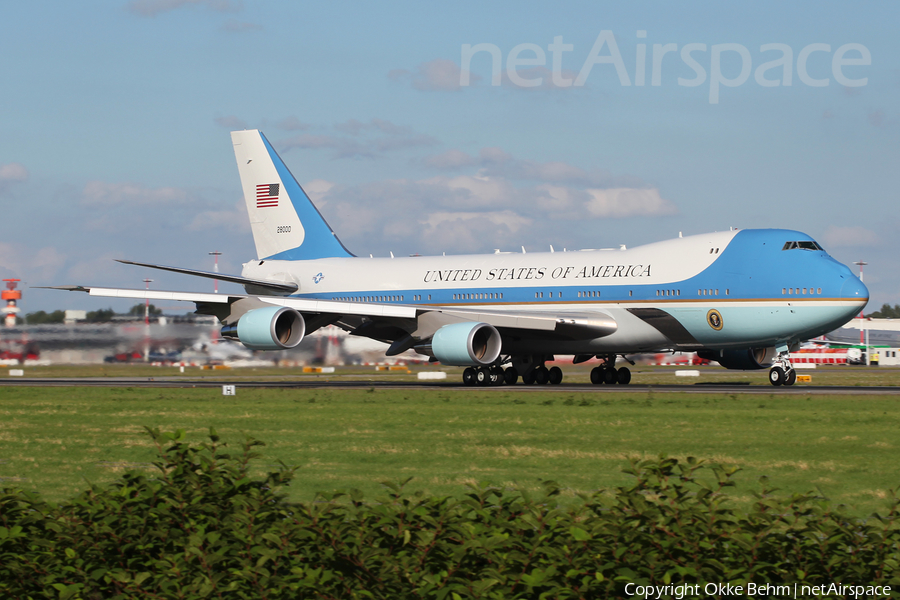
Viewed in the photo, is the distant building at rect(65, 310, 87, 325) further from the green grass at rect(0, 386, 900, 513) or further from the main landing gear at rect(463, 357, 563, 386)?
the main landing gear at rect(463, 357, 563, 386)

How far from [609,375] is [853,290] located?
10.8 m

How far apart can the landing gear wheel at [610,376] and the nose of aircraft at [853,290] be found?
10.4 m

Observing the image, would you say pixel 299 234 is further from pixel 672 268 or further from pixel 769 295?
pixel 769 295

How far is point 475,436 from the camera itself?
17.7m

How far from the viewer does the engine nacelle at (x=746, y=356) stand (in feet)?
121

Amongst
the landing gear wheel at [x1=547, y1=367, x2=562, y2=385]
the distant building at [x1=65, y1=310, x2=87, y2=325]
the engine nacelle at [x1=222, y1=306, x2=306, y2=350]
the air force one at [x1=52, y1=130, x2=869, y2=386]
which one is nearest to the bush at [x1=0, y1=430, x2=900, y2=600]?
the air force one at [x1=52, y1=130, x2=869, y2=386]

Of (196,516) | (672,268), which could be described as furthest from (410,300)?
(196,516)

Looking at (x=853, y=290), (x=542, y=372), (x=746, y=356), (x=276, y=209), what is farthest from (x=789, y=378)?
(x=276, y=209)

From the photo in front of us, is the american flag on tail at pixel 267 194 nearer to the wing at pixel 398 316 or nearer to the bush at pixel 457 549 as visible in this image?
the wing at pixel 398 316

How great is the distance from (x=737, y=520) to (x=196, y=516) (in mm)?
3730

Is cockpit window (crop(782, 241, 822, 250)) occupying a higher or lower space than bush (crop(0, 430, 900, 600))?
higher

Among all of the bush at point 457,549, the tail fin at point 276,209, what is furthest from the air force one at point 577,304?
the bush at point 457,549

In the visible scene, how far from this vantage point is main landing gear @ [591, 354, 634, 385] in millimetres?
39312

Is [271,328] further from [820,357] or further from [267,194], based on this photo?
[820,357]
